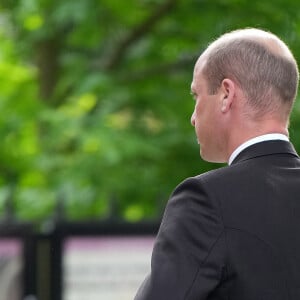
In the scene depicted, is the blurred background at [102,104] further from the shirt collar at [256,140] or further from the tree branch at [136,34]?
the shirt collar at [256,140]

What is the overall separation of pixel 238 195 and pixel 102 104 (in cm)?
544

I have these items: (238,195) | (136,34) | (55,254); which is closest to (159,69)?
(136,34)

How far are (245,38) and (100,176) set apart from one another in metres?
4.81

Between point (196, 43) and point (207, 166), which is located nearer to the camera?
point (207, 166)

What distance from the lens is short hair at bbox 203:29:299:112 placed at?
233 cm

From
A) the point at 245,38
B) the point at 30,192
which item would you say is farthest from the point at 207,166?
the point at 245,38

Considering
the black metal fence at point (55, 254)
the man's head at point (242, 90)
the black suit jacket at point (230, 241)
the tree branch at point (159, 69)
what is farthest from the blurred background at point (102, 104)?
the black suit jacket at point (230, 241)

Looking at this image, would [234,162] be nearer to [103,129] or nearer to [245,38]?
[245,38]

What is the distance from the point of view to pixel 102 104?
7656 mm

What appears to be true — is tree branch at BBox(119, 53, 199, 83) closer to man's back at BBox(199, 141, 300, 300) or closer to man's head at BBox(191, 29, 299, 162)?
man's head at BBox(191, 29, 299, 162)

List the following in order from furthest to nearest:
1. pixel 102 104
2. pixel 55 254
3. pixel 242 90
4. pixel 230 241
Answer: pixel 102 104 < pixel 55 254 < pixel 242 90 < pixel 230 241

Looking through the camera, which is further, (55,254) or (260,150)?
(55,254)

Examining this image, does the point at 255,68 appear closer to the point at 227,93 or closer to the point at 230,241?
the point at 227,93

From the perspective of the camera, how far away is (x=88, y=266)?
621cm
